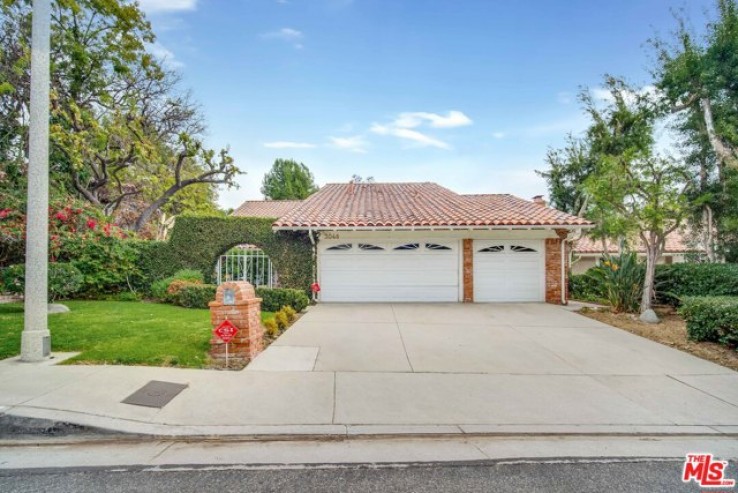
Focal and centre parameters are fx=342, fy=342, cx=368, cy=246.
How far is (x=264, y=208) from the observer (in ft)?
77.2

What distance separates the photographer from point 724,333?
6.50 m

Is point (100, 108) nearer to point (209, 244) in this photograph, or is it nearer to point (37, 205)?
point (209, 244)

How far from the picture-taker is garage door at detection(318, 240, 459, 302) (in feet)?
39.1

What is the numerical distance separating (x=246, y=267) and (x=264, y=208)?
11162 millimetres

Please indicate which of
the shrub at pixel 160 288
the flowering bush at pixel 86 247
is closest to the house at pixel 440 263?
the shrub at pixel 160 288

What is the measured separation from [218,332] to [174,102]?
17.4 m

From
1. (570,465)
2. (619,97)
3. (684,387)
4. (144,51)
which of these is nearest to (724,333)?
(684,387)

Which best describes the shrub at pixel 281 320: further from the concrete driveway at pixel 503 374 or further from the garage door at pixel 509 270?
the garage door at pixel 509 270

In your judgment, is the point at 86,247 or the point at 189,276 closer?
the point at 86,247

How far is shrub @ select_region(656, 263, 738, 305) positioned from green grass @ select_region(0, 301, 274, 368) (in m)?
11.2

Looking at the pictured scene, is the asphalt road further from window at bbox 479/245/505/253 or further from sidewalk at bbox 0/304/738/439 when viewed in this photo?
window at bbox 479/245/505/253

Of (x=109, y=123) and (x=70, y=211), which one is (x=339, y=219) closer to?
(x=70, y=211)

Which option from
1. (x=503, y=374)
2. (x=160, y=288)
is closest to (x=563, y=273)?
(x=503, y=374)

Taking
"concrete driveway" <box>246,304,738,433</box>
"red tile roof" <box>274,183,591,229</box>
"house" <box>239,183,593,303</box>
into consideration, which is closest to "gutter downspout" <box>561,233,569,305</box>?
"house" <box>239,183,593,303</box>
